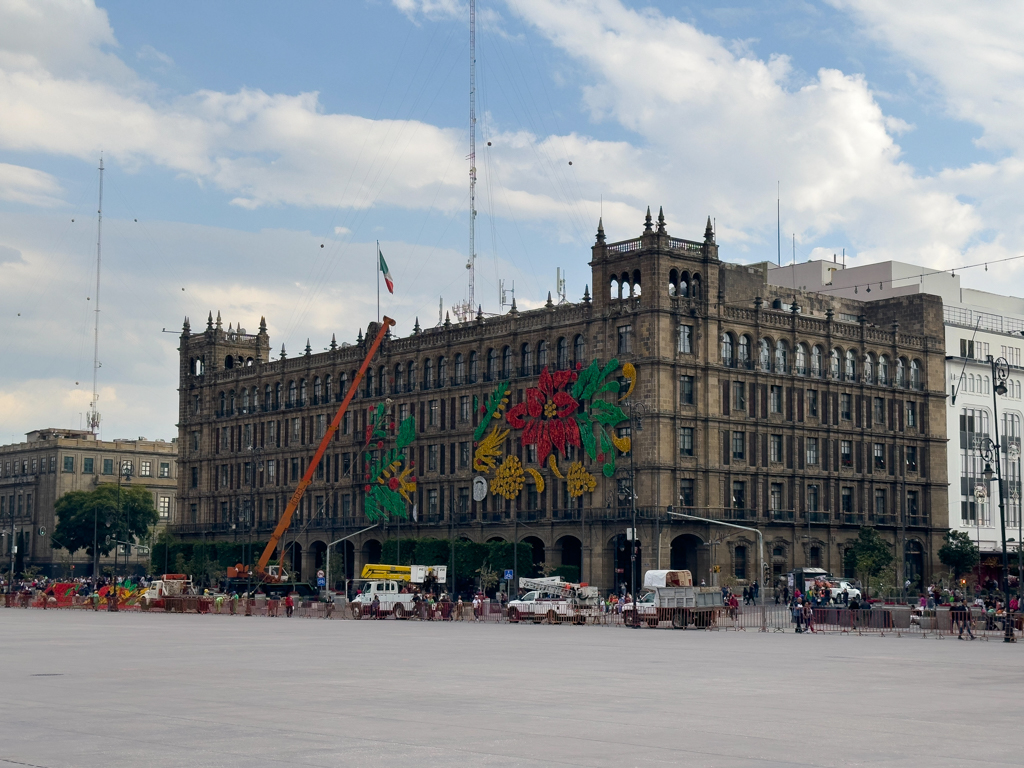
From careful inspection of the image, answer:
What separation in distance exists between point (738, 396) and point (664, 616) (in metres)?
40.3

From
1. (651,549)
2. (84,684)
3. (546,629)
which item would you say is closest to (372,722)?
(84,684)

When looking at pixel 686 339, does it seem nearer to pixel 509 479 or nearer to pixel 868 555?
pixel 509 479

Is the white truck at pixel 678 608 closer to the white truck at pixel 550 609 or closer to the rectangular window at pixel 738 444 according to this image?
the white truck at pixel 550 609

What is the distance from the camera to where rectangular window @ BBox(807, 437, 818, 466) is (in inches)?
4077

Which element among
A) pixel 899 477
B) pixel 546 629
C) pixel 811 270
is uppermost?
pixel 811 270

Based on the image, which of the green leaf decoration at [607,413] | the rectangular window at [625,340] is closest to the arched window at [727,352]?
the rectangular window at [625,340]

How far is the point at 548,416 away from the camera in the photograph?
99875 millimetres

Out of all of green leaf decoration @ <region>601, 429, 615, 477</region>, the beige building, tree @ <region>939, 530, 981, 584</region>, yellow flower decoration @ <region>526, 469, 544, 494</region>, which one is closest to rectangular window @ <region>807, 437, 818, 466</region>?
tree @ <region>939, 530, 981, 584</region>

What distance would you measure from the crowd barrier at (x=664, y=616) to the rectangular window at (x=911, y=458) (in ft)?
109

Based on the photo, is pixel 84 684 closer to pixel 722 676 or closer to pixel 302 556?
pixel 722 676

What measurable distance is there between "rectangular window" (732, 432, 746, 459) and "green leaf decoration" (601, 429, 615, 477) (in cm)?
914

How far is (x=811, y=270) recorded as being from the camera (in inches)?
4769

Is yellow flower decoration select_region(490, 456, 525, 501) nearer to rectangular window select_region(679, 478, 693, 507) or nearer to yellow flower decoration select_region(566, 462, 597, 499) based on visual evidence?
yellow flower decoration select_region(566, 462, 597, 499)

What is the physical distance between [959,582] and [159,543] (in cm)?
7038
